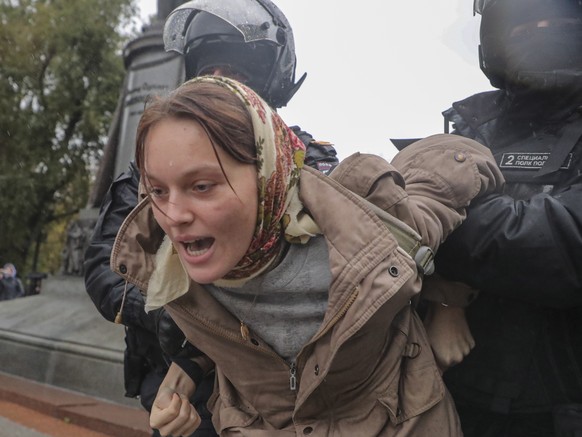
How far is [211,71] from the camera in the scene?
100 inches

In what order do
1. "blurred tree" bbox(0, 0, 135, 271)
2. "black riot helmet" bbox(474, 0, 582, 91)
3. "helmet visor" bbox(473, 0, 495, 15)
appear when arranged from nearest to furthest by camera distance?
"black riot helmet" bbox(474, 0, 582, 91) → "helmet visor" bbox(473, 0, 495, 15) → "blurred tree" bbox(0, 0, 135, 271)

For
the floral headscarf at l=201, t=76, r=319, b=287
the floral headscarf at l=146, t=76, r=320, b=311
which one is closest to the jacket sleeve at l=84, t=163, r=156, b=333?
the floral headscarf at l=146, t=76, r=320, b=311

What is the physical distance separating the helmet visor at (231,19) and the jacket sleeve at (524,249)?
1311mm

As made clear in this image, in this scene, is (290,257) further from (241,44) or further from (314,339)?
(241,44)

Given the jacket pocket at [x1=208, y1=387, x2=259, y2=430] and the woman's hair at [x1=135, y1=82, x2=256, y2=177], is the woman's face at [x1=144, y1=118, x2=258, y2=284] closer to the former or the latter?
the woman's hair at [x1=135, y1=82, x2=256, y2=177]

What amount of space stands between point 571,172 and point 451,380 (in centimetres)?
62

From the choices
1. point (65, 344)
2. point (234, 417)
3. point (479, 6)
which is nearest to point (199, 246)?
point (234, 417)

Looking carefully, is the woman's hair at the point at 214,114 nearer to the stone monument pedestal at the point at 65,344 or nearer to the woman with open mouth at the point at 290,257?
the woman with open mouth at the point at 290,257

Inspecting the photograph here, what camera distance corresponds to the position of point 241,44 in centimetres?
262

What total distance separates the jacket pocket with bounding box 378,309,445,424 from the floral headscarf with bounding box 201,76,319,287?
1.13ft

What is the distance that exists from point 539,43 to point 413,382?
987 millimetres

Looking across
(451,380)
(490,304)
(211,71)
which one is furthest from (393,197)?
(211,71)

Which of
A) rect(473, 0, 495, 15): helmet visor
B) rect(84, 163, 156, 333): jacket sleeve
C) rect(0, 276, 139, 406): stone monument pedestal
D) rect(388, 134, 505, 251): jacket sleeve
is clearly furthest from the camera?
rect(0, 276, 139, 406): stone monument pedestal

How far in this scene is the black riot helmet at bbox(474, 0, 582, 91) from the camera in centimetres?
188
